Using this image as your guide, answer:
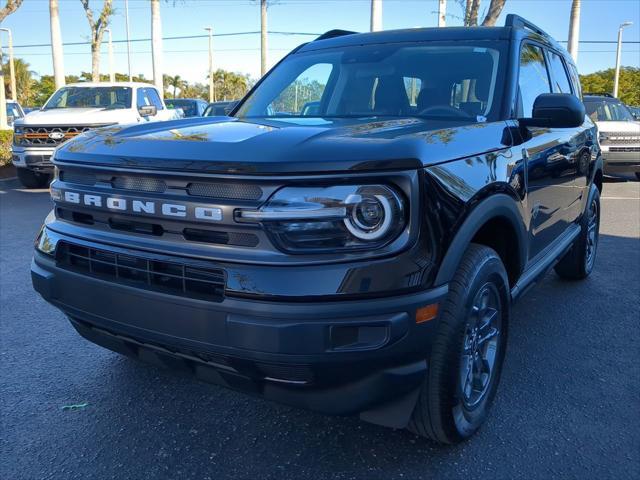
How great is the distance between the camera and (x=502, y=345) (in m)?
2.88

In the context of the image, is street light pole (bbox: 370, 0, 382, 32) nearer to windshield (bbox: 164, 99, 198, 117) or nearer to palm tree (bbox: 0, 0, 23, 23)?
windshield (bbox: 164, 99, 198, 117)

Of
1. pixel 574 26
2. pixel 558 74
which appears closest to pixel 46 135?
pixel 558 74

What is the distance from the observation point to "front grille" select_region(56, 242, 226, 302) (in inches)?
81.5

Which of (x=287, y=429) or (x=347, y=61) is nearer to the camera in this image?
(x=287, y=429)

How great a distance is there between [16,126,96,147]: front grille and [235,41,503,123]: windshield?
299 inches

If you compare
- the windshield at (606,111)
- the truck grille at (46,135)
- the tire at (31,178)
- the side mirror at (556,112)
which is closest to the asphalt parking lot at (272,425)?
the side mirror at (556,112)

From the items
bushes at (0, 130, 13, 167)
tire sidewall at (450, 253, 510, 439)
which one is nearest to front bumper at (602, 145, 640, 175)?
tire sidewall at (450, 253, 510, 439)

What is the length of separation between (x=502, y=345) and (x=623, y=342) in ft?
4.85

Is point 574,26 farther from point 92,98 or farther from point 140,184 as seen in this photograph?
point 140,184

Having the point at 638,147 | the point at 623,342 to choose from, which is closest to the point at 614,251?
the point at 623,342

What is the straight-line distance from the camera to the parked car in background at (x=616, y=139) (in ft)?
40.8

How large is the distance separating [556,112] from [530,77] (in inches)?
27.3

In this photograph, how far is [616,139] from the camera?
12.5 meters

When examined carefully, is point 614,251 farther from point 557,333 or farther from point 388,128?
point 388,128
